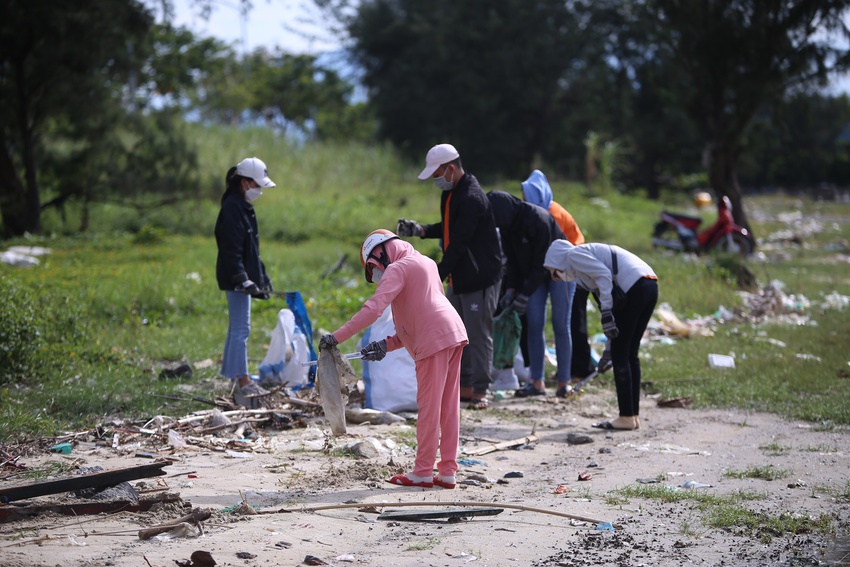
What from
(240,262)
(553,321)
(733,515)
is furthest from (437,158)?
(733,515)

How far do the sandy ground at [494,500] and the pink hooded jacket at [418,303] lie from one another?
0.94 meters

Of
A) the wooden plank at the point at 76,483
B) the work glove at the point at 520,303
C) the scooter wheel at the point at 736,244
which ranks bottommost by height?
the wooden plank at the point at 76,483

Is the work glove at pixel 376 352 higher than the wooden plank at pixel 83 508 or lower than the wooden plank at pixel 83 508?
higher

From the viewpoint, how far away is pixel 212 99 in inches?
1673

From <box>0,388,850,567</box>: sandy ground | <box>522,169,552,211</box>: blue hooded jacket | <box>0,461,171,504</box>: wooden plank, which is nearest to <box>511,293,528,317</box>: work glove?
<box>522,169,552,211</box>: blue hooded jacket

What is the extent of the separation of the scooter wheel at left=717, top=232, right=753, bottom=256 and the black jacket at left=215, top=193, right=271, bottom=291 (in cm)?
1227

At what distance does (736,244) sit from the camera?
18.8 meters

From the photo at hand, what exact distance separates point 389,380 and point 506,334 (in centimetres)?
134

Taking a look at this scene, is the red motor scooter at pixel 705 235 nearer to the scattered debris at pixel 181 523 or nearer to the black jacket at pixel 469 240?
the black jacket at pixel 469 240

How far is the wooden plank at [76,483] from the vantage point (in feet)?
16.4

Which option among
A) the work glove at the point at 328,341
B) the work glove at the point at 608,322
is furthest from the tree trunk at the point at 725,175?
the work glove at the point at 328,341

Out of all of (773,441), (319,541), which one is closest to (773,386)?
(773,441)

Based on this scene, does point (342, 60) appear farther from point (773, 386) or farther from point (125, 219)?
point (773, 386)

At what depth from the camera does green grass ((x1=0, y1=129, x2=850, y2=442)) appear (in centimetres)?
823
